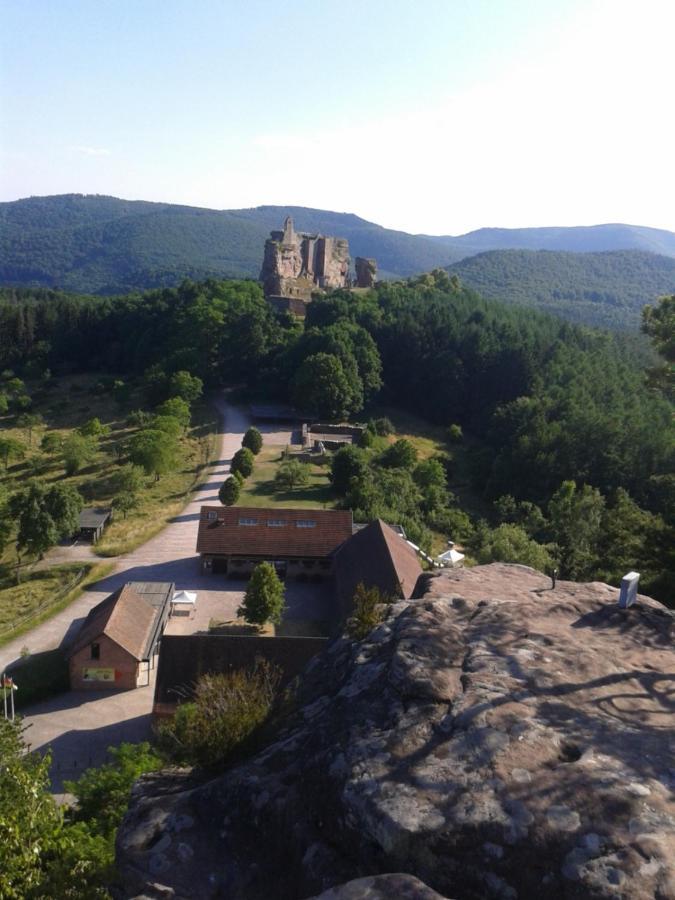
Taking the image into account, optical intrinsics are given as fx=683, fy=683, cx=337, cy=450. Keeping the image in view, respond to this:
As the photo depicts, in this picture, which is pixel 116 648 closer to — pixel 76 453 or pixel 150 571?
pixel 150 571

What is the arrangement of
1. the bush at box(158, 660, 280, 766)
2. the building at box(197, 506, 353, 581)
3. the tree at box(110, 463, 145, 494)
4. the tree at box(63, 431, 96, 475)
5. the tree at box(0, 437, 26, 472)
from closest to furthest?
the bush at box(158, 660, 280, 766) → the building at box(197, 506, 353, 581) → the tree at box(110, 463, 145, 494) → the tree at box(63, 431, 96, 475) → the tree at box(0, 437, 26, 472)

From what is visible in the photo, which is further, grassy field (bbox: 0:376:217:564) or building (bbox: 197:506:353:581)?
grassy field (bbox: 0:376:217:564)

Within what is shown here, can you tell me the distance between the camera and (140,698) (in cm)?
1989

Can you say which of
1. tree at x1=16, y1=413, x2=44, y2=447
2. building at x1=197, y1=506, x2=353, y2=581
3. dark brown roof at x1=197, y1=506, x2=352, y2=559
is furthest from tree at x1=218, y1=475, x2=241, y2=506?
tree at x1=16, y1=413, x2=44, y2=447

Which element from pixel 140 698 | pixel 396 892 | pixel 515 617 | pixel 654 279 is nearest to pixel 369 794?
pixel 396 892

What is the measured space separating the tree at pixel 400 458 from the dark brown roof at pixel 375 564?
1645 cm

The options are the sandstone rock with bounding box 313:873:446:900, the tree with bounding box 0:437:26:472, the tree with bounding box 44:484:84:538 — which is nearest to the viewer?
the sandstone rock with bounding box 313:873:446:900

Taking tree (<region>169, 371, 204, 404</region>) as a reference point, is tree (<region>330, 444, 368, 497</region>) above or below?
below

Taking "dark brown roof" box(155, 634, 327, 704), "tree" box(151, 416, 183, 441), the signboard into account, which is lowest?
the signboard

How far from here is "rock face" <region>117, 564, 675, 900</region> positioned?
15.6 ft

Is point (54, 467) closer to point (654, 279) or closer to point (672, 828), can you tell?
point (672, 828)

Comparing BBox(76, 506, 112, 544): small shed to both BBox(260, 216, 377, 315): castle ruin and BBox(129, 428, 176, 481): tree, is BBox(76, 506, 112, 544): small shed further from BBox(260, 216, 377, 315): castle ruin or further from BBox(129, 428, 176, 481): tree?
BBox(260, 216, 377, 315): castle ruin

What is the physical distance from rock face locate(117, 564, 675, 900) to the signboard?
1406 centimetres

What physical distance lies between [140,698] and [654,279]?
574ft
